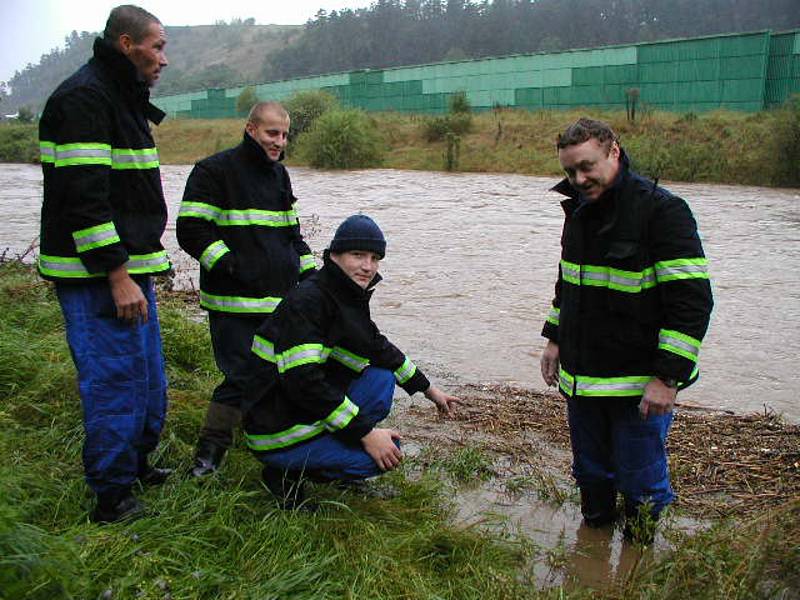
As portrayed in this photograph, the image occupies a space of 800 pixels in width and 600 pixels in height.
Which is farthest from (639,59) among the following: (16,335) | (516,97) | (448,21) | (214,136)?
→ (448,21)

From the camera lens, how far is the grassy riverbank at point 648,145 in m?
23.1

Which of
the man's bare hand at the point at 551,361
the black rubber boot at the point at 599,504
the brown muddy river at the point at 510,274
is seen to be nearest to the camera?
the black rubber boot at the point at 599,504

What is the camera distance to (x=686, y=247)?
310 cm

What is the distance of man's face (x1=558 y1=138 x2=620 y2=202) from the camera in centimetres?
319

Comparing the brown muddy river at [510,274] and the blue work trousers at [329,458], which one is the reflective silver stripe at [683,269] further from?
the brown muddy river at [510,274]

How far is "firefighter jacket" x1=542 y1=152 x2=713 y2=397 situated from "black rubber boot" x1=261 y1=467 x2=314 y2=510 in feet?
4.07

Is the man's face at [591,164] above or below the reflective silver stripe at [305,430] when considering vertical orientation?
above

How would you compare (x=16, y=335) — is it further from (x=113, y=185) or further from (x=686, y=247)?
(x=686, y=247)

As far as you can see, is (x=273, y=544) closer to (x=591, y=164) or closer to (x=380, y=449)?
(x=380, y=449)

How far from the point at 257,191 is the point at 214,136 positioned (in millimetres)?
43820

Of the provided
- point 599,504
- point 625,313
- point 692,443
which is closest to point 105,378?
point 625,313

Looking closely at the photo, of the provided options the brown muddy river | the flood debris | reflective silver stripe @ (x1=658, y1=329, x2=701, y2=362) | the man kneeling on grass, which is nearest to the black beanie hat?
the man kneeling on grass

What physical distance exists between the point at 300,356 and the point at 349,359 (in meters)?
0.33

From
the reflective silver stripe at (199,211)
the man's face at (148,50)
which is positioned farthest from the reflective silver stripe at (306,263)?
the man's face at (148,50)
